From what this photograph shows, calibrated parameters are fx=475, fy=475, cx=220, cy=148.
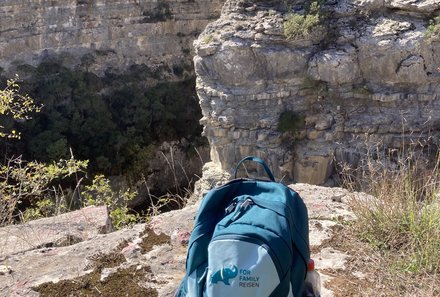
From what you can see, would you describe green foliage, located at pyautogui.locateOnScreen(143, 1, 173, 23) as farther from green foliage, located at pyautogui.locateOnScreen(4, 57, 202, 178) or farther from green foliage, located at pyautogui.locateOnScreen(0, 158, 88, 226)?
green foliage, located at pyautogui.locateOnScreen(0, 158, 88, 226)

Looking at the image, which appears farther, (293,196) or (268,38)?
(268,38)

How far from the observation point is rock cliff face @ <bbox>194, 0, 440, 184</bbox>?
346 inches

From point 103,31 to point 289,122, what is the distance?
739 cm

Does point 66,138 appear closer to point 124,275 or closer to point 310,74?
point 310,74

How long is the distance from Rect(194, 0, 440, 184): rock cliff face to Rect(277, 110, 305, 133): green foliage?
20 millimetres

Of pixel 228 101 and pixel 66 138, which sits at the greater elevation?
pixel 228 101

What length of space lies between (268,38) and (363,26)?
1825 millimetres

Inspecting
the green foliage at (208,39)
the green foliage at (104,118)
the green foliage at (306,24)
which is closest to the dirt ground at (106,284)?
the green foliage at (306,24)

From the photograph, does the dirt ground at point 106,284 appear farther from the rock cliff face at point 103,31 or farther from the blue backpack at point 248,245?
the rock cliff face at point 103,31

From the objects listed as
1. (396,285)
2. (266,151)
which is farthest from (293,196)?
(266,151)

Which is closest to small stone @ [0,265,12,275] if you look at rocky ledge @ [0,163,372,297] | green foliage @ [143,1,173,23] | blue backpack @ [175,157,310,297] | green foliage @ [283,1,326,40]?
rocky ledge @ [0,163,372,297]

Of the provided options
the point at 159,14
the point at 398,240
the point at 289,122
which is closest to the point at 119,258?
the point at 398,240

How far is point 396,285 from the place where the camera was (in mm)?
2207

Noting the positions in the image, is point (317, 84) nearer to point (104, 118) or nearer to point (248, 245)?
point (104, 118)
